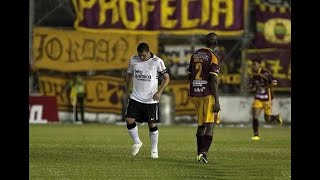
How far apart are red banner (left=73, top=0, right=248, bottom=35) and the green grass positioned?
15706 millimetres

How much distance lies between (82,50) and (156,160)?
23930mm

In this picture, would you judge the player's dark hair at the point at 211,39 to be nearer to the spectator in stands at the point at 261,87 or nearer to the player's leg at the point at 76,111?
the spectator in stands at the point at 261,87

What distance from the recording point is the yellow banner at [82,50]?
41562mm

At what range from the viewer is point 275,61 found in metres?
41.6

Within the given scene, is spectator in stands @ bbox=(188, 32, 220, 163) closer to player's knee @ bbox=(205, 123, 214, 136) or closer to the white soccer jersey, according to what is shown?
player's knee @ bbox=(205, 123, 214, 136)

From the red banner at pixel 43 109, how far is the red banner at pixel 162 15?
3680mm

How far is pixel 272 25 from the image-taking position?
41312 mm

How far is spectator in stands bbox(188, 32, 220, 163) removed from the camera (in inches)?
Result: 706

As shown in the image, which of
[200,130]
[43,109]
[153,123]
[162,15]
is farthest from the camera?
[162,15]

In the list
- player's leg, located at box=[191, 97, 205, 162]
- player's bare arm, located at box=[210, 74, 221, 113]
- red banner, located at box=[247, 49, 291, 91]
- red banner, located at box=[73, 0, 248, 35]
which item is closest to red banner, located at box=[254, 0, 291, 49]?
red banner, located at box=[247, 49, 291, 91]

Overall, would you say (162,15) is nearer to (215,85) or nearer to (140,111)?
(140,111)

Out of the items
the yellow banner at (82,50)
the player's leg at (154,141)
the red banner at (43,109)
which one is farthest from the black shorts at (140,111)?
the yellow banner at (82,50)

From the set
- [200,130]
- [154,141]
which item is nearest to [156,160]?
[154,141]

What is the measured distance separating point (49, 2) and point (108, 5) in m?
2.49
